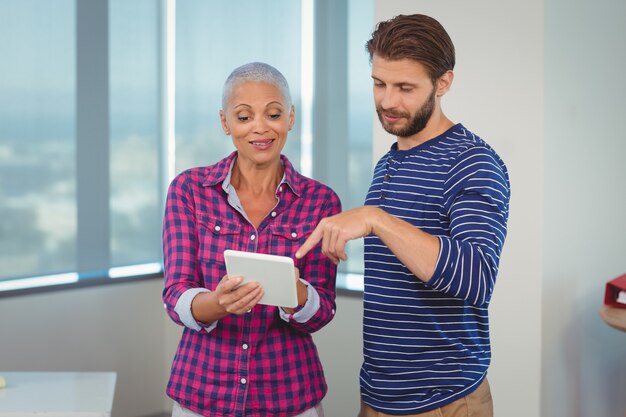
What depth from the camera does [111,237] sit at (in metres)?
4.35

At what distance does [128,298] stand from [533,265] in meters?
2.30

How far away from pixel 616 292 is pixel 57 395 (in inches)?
70.4

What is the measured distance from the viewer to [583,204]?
3.02 m

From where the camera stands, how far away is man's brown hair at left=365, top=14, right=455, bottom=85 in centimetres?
179

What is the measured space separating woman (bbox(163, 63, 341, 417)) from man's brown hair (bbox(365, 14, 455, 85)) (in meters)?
0.34

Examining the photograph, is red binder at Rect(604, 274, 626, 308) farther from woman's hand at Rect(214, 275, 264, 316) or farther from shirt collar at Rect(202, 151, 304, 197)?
woman's hand at Rect(214, 275, 264, 316)

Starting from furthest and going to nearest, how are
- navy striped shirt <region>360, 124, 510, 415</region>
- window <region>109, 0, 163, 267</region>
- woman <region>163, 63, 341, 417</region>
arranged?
window <region>109, 0, 163, 267</region>, woman <region>163, 63, 341, 417</region>, navy striped shirt <region>360, 124, 510, 415</region>

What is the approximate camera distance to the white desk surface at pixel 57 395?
2.01 meters

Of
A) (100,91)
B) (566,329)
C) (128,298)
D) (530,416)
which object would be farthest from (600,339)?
(100,91)

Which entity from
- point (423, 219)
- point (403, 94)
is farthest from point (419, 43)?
point (423, 219)

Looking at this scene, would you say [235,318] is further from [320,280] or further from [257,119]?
[257,119]

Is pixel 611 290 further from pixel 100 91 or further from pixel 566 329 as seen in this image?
pixel 100 91

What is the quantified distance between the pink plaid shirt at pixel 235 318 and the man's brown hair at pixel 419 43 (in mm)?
449

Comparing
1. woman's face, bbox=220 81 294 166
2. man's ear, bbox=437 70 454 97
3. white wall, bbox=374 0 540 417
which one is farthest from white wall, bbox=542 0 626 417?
woman's face, bbox=220 81 294 166
